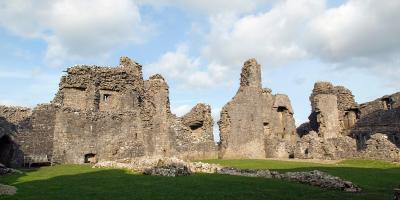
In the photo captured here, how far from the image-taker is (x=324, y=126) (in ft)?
147

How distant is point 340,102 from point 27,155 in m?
33.2

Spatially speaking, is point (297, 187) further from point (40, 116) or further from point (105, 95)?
point (105, 95)

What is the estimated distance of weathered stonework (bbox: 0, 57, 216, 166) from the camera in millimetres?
27281

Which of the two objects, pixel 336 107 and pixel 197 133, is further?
pixel 336 107

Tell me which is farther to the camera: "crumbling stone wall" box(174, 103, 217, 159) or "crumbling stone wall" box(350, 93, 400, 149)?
"crumbling stone wall" box(350, 93, 400, 149)

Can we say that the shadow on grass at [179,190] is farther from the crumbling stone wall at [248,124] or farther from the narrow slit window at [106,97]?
the crumbling stone wall at [248,124]

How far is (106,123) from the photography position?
31.3 metres

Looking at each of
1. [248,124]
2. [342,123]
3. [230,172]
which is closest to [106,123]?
[248,124]

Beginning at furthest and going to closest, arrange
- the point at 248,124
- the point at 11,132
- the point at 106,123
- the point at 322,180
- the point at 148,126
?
the point at 248,124 < the point at 148,126 < the point at 106,123 < the point at 11,132 < the point at 322,180

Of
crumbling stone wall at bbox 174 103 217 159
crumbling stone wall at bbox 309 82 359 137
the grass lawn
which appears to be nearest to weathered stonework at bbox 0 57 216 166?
crumbling stone wall at bbox 174 103 217 159

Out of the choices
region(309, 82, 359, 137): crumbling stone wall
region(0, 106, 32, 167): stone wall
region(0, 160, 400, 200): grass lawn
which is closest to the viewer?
region(0, 160, 400, 200): grass lawn

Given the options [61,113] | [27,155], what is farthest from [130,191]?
[61,113]

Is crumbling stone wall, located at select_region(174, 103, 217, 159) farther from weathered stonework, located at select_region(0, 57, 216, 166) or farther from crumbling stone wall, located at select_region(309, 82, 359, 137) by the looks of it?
crumbling stone wall, located at select_region(309, 82, 359, 137)

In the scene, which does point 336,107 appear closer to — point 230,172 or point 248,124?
point 248,124
